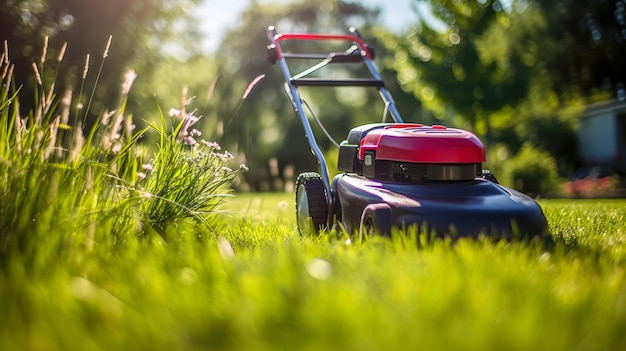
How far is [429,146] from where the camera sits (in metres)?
3.57

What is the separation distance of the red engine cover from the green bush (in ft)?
27.9

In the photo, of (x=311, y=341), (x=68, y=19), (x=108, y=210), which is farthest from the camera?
(x=68, y=19)

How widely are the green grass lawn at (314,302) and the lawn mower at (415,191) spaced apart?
47 centimetres

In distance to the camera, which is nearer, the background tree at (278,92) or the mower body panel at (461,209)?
the mower body panel at (461,209)

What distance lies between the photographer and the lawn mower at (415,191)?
10.6ft

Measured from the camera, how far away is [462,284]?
218 centimetres

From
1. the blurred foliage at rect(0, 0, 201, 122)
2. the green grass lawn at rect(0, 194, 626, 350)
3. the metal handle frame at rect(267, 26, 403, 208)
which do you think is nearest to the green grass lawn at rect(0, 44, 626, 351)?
the green grass lawn at rect(0, 194, 626, 350)

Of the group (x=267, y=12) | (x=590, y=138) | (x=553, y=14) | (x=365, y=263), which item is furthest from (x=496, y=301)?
(x=267, y=12)

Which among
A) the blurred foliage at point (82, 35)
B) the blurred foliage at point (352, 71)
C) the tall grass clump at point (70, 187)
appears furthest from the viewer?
the blurred foliage at point (352, 71)

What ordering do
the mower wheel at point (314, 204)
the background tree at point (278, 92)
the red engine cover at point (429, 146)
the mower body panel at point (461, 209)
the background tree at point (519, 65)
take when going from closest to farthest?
the mower body panel at point (461, 209) < the red engine cover at point (429, 146) < the mower wheel at point (314, 204) < the background tree at point (519, 65) < the background tree at point (278, 92)

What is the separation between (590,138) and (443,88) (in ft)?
26.1

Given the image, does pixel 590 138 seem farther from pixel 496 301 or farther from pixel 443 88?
pixel 496 301

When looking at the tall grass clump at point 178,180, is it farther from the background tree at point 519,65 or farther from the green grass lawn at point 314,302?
the background tree at point 519,65

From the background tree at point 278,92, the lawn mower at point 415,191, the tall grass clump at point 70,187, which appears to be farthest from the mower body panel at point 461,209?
the background tree at point 278,92
